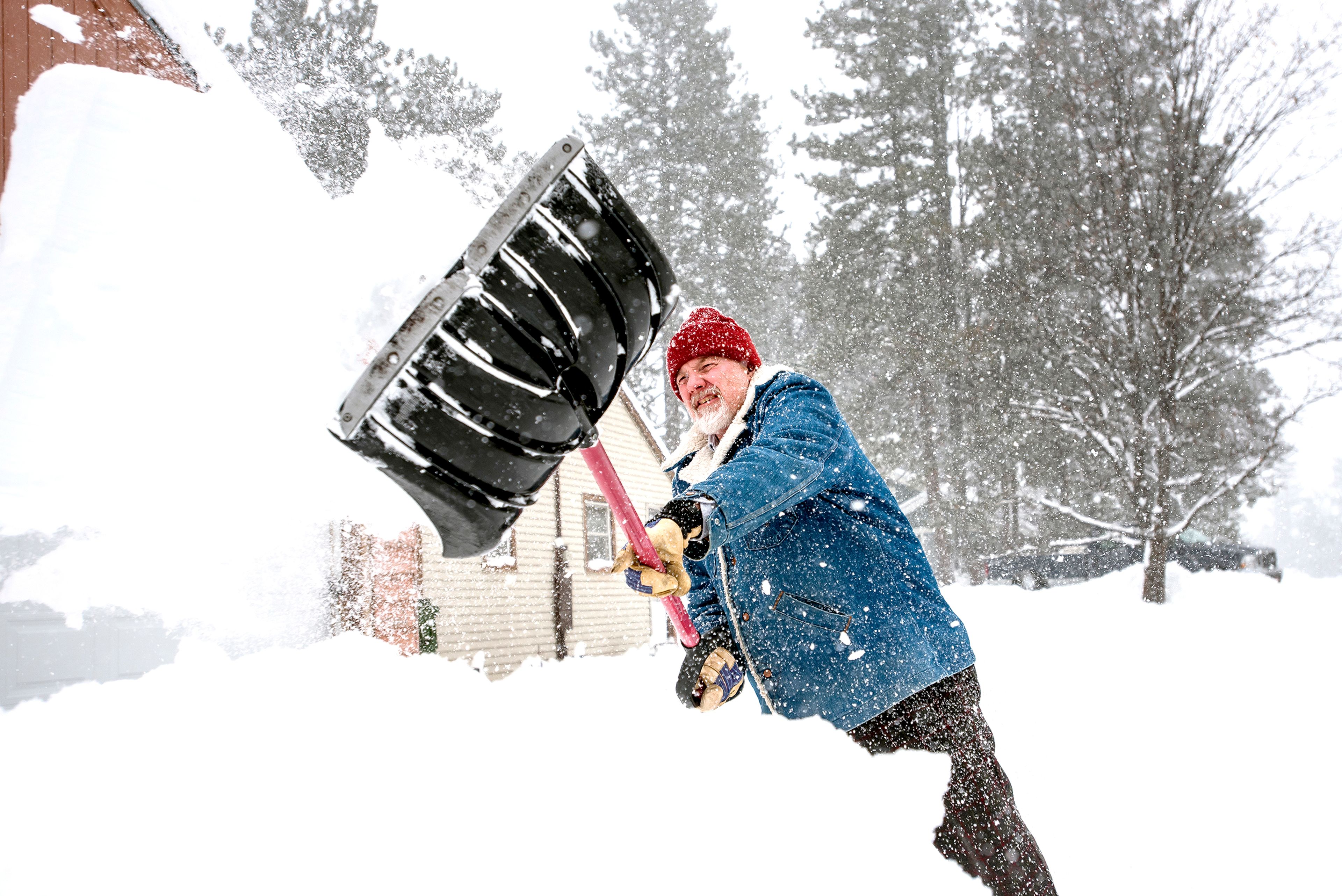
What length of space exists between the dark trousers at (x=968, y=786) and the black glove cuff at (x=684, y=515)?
0.83 metres

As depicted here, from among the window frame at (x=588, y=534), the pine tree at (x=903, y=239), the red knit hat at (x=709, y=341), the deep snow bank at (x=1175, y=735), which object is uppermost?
the pine tree at (x=903, y=239)

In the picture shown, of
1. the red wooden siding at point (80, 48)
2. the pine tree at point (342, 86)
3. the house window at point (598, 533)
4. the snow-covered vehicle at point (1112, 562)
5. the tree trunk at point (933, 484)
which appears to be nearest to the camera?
the red wooden siding at point (80, 48)

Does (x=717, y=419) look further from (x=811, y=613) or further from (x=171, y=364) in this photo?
(x=171, y=364)

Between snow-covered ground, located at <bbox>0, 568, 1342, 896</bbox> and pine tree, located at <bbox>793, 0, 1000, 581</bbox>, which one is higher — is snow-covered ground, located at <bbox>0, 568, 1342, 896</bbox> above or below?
below

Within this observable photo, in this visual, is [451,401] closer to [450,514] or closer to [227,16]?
[450,514]

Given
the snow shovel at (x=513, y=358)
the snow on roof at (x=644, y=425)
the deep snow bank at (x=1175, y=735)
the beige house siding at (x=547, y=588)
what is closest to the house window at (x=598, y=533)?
the beige house siding at (x=547, y=588)

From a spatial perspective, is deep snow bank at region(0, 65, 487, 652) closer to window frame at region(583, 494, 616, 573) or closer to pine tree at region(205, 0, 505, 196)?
window frame at region(583, 494, 616, 573)

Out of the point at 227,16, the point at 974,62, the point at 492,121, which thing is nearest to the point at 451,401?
the point at 227,16

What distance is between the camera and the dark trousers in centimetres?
190

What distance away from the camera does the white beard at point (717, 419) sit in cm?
230

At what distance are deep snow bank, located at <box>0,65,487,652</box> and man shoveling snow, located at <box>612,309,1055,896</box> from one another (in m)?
3.81

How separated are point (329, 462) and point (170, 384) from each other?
222 cm

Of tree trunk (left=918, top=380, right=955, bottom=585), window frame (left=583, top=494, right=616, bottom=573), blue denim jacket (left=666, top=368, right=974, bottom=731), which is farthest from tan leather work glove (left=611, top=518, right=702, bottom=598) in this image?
tree trunk (left=918, top=380, right=955, bottom=585)

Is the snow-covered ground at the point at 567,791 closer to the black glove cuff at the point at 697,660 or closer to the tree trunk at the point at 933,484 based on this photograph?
the black glove cuff at the point at 697,660
